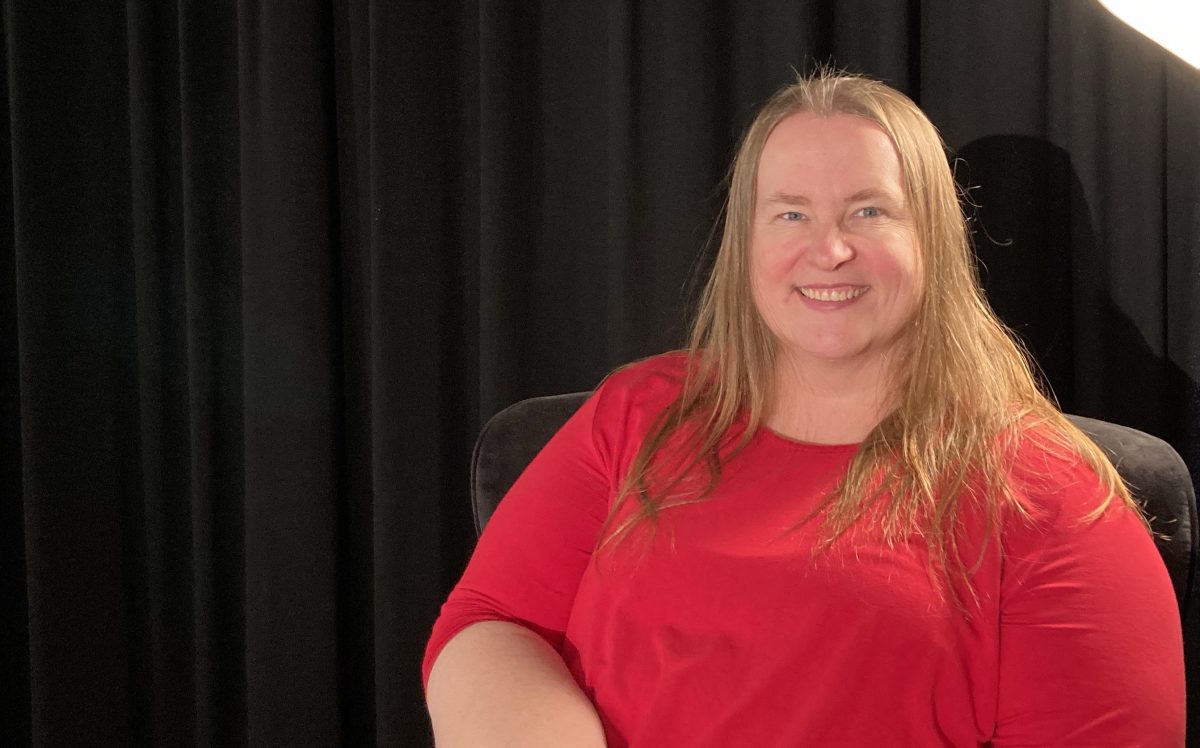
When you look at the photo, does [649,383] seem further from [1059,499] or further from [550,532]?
[1059,499]

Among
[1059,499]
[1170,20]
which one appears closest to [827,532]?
[1059,499]

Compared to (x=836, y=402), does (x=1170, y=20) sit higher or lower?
higher

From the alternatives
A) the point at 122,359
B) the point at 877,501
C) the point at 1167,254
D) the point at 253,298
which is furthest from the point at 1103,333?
the point at 122,359

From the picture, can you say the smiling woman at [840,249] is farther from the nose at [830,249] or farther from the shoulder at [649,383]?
the shoulder at [649,383]

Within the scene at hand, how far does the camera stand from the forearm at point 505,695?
1.06 m

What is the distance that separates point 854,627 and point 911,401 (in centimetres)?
28

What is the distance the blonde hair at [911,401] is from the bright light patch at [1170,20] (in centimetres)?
32

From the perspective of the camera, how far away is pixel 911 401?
115cm

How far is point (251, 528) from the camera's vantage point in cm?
194

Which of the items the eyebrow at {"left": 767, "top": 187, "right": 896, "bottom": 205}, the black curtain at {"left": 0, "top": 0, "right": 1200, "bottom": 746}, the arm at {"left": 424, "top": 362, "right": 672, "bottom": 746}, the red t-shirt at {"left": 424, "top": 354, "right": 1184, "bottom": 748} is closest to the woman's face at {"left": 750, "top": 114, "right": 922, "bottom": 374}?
the eyebrow at {"left": 767, "top": 187, "right": 896, "bottom": 205}

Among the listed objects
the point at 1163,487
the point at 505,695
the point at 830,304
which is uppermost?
the point at 830,304

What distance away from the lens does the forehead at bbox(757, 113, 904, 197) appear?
1.15m

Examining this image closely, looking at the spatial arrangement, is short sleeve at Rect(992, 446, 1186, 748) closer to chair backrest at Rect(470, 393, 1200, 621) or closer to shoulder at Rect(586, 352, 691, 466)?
chair backrest at Rect(470, 393, 1200, 621)

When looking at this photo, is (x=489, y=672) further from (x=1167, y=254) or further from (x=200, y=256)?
(x=200, y=256)
